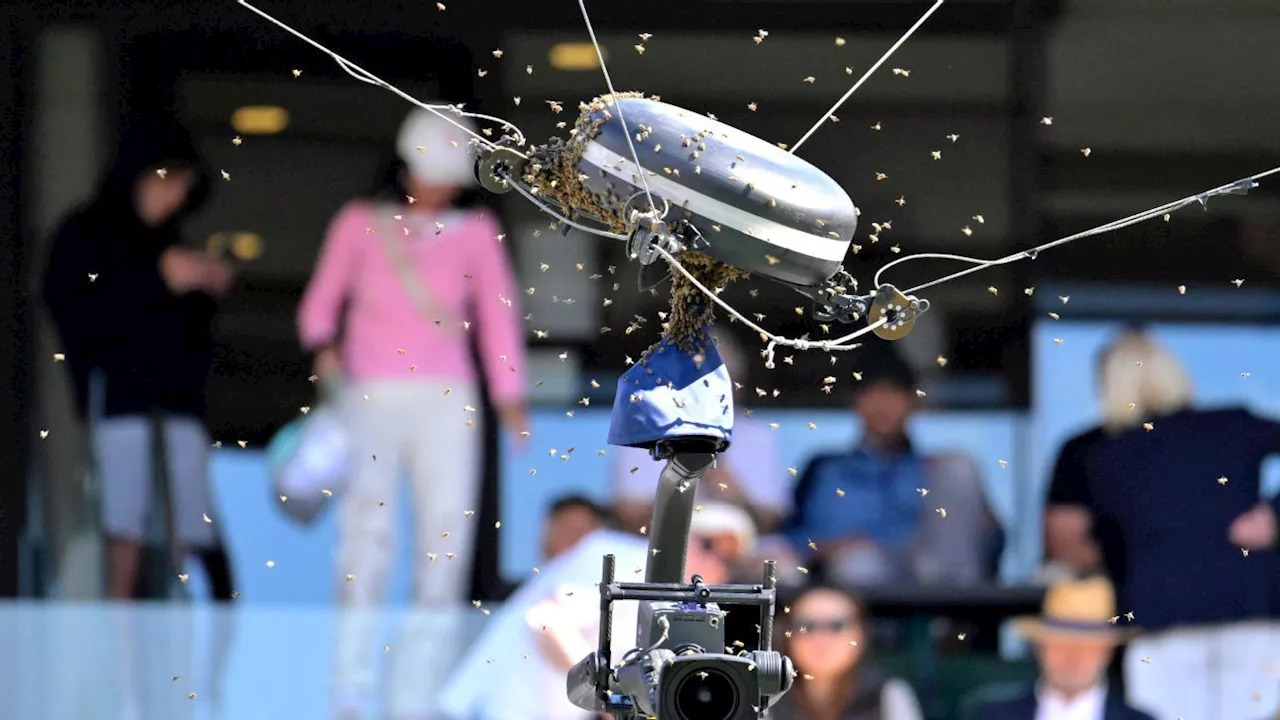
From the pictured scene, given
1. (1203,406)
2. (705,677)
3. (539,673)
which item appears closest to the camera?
(705,677)

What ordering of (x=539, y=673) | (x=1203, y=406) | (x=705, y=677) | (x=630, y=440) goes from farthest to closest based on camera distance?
1. (x=1203, y=406)
2. (x=539, y=673)
3. (x=630, y=440)
4. (x=705, y=677)

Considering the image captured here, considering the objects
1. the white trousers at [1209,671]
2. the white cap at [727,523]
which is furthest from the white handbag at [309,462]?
the white trousers at [1209,671]

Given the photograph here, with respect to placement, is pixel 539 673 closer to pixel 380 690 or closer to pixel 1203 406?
pixel 380 690

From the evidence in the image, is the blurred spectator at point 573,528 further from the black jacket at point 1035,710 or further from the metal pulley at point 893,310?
the metal pulley at point 893,310

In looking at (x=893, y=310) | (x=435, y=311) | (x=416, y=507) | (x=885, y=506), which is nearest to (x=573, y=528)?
(x=416, y=507)

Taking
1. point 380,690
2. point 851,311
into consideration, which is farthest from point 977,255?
point 851,311

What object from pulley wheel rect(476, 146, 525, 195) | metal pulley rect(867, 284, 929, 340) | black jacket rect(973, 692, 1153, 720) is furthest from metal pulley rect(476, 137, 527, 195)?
black jacket rect(973, 692, 1153, 720)

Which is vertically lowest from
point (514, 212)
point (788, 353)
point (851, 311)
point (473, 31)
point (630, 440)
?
point (630, 440)

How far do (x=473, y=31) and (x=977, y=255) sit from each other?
7.86 feet

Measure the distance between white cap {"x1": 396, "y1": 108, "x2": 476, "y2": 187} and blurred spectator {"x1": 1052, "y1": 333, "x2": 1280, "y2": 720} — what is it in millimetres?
2888

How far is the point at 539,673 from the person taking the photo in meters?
8.29

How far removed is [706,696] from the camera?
136 inches

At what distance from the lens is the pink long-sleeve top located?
8.56 metres

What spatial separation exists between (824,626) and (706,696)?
522 centimetres
